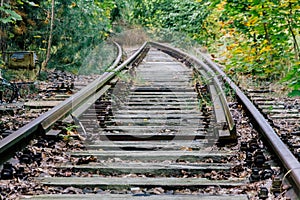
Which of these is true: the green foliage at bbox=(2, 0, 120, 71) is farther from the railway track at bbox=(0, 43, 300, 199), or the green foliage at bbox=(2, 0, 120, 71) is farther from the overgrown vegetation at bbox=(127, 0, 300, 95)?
the railway track at bbox=(0, 43, 300, 199)

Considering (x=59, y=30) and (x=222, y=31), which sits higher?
(x=222, y=31)

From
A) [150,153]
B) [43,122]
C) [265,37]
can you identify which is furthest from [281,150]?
[265,37]

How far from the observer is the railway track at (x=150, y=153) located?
2.98 m

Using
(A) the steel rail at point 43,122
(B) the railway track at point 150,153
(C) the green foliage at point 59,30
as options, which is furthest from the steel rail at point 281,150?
(C) the green foliage at point 59,30

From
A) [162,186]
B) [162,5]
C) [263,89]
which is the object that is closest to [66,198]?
[162,186]

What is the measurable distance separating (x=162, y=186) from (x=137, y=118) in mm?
2436

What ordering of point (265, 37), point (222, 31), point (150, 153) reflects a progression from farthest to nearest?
1. point (222, 31)
2. point (265, 37)
3. point (150, 153)

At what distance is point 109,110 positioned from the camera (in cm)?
560

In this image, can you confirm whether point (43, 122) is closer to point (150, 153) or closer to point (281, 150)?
point (150, 153)

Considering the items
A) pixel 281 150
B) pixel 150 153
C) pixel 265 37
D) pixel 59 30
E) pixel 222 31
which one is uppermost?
pixel 265 37

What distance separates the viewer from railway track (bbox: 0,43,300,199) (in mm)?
2979

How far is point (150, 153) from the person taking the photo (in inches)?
154

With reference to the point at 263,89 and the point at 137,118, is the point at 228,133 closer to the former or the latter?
the point at 137,118

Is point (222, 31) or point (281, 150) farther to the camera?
point (222, 31)
